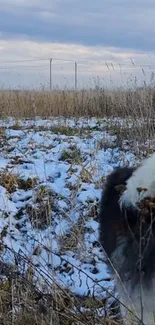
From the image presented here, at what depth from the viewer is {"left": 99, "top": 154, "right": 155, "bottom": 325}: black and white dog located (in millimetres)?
2758

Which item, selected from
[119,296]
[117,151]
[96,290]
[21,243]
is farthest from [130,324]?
[117,151]

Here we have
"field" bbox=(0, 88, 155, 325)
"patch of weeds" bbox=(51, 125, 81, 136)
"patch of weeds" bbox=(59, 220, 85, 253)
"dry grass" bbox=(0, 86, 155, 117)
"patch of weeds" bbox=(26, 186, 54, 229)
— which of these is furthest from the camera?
"dry grass" bbox=(0, 86, 155, 117)

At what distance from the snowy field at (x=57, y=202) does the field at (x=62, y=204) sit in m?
0.01

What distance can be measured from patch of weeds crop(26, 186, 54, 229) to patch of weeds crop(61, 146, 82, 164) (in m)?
1.18

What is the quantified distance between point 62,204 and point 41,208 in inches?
11.0

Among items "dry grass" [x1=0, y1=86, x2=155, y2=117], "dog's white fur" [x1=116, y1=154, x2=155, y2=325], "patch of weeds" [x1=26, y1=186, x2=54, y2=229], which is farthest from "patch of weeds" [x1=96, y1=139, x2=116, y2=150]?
"dog's white fur" [x1=116, y1=154, x2=155, y2=325]

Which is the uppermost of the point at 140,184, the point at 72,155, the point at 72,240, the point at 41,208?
the point at 72,155

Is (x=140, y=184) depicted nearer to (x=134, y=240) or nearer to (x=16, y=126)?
(x=134, y=240)

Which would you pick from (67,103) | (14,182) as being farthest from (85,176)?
(67,103)

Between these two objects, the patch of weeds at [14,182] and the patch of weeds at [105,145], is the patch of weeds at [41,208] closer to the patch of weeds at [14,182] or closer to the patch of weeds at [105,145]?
the patch of weeds at [14,182]

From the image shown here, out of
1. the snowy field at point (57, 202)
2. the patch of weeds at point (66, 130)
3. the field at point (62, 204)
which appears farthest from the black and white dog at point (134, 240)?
the patch of weeds at point (66, 130)

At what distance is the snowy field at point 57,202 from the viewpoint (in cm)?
518

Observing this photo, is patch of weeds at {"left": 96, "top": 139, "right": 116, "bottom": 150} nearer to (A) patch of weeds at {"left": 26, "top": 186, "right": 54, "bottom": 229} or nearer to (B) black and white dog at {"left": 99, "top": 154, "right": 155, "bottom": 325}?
(A) patch of weeds at {"left": 26, "top": 186, "right": 54, "bottom": 229}

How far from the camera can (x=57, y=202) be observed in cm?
697
